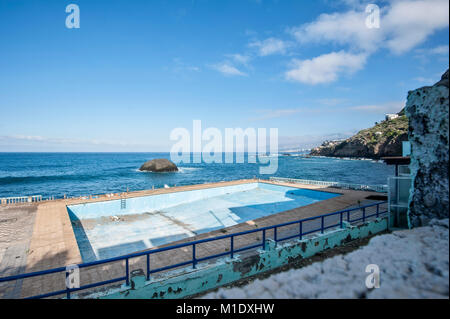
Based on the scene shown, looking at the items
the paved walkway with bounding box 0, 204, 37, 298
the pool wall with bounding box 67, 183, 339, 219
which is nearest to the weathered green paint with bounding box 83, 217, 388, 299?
the paved walkway with bounding box 0, 204, 37, 298

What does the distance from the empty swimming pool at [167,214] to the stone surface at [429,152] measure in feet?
37.9

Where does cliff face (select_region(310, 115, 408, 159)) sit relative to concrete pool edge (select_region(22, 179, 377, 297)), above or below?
above

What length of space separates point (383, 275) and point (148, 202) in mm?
19182

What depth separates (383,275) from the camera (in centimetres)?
272

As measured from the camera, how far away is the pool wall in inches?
690

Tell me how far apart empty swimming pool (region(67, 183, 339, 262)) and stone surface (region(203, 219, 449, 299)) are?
10547 mm

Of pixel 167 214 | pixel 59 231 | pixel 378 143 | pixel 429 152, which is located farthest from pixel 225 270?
pixel 378 143

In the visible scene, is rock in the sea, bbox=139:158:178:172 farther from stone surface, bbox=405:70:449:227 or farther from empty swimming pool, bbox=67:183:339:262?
stone surface, bbox=405:70:449:227

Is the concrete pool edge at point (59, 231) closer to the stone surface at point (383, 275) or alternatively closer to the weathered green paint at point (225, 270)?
the weathered green paint at point (225, 270)

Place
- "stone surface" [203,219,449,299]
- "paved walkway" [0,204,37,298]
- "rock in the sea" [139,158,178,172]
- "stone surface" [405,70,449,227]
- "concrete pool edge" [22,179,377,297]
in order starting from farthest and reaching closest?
"rock in the sea" [139,158,178,172] < "concrete pool edge" [22,179,377,297] < "paved walkway" [0,204,37,298] < "stone surface" [405,70,449,227] < "stone surface" [203,219,449,299]

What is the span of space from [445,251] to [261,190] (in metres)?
23.7

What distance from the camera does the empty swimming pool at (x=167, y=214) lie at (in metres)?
13.0

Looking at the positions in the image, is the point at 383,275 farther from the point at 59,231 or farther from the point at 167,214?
the point at 167,214

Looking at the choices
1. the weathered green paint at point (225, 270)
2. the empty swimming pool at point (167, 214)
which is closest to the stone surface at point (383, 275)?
the weathered green paint at point (225, 270)
